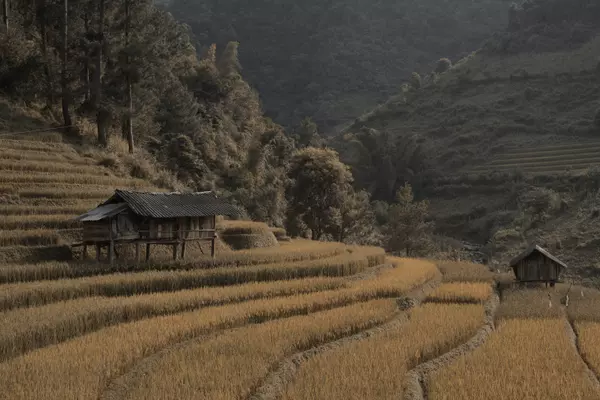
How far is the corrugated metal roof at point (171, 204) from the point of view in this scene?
82.6 feet

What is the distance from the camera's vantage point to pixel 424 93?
107 metres

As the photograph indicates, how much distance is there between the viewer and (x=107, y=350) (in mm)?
13711

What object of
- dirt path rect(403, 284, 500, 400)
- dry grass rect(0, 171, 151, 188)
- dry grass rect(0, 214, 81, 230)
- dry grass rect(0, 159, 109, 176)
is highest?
dry grass rect(0, 159, 109, 176)

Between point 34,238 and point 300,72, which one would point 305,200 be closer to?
point 34,238

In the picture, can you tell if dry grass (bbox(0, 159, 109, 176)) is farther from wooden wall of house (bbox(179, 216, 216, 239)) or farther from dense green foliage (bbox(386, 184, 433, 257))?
dense green foliage (bbox(386, 184, 433, 257))

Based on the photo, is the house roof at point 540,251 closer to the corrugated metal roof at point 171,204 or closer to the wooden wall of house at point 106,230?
the corrugated metal roof at point 171,204

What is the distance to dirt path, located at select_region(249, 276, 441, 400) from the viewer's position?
39.4 ft

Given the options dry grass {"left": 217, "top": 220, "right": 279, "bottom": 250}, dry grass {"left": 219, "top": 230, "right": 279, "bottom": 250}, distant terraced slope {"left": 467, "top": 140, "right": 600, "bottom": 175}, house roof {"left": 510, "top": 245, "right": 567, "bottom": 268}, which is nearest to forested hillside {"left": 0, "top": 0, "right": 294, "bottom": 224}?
dry grass {"left": 217, "top": 220, "right": 279, "bottom": 250}

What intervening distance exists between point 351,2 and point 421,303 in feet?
587

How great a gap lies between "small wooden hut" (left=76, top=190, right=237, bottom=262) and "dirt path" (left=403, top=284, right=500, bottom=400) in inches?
533

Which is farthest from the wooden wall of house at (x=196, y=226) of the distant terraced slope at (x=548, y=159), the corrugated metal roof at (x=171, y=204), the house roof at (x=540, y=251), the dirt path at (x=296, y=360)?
the distant terraced slope at (x=548, y=159)

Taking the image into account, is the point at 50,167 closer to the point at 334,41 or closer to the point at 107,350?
the point at 107,350

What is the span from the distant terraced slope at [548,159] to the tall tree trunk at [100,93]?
50620mm

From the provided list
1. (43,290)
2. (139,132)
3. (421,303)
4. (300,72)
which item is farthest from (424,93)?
(43,290)
